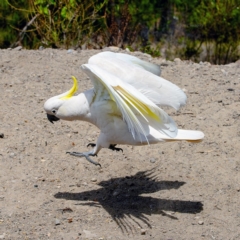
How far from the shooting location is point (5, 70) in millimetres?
6754

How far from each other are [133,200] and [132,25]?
5.68m

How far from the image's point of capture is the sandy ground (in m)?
4.19

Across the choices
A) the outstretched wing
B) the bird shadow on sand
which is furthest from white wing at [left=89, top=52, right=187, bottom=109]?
the bird shadow on sand

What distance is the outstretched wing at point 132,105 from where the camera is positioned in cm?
373

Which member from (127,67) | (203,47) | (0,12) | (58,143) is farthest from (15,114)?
(203,47)

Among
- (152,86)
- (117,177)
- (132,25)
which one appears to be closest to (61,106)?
(152,86)

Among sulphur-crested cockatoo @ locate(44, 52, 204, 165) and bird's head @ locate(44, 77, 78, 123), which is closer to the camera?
sulphur-crested cockatoo @ locate(44, 52, 204, 165)

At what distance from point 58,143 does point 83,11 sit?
3575mm

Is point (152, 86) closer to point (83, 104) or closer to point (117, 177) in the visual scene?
point (83, 104)

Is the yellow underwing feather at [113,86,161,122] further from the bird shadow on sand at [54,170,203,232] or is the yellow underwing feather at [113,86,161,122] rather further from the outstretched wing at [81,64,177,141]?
the bird shadow on sand at [54,170,203,232]

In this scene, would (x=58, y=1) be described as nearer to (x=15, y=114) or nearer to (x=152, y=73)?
(x=15, y=114)

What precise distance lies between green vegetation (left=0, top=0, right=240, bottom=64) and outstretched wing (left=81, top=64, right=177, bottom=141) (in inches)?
180

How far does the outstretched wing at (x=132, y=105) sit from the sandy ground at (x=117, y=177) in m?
0.68

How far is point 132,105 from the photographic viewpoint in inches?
148
